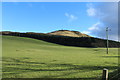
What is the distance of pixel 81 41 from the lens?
5447 cm

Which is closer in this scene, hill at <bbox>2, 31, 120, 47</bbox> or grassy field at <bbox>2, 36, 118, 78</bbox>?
grassy field at <bbox>2, 36, 118, 78</bbox>

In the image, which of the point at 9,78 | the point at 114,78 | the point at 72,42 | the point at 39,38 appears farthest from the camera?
the point at 39,38

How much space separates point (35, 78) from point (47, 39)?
2191 inches

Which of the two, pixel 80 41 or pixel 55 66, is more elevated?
pixel 80 41

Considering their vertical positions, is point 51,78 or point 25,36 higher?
point 25,36

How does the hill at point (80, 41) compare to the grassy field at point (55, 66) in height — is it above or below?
above

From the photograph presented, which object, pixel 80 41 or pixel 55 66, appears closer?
pixel 55 66

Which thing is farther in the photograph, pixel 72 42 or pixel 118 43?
pixel 72 42

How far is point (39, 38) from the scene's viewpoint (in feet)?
212

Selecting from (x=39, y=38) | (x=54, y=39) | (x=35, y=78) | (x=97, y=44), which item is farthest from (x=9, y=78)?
(x=39, y=38)

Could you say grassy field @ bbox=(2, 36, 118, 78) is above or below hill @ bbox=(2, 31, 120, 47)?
below

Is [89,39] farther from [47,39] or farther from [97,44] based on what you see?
[47,39]

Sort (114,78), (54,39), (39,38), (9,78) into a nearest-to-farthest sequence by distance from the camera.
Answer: (114,78), (9,78), (54,39), (39,38)

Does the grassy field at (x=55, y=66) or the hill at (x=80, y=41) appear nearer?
the grassy field at (x=55, y=66)
